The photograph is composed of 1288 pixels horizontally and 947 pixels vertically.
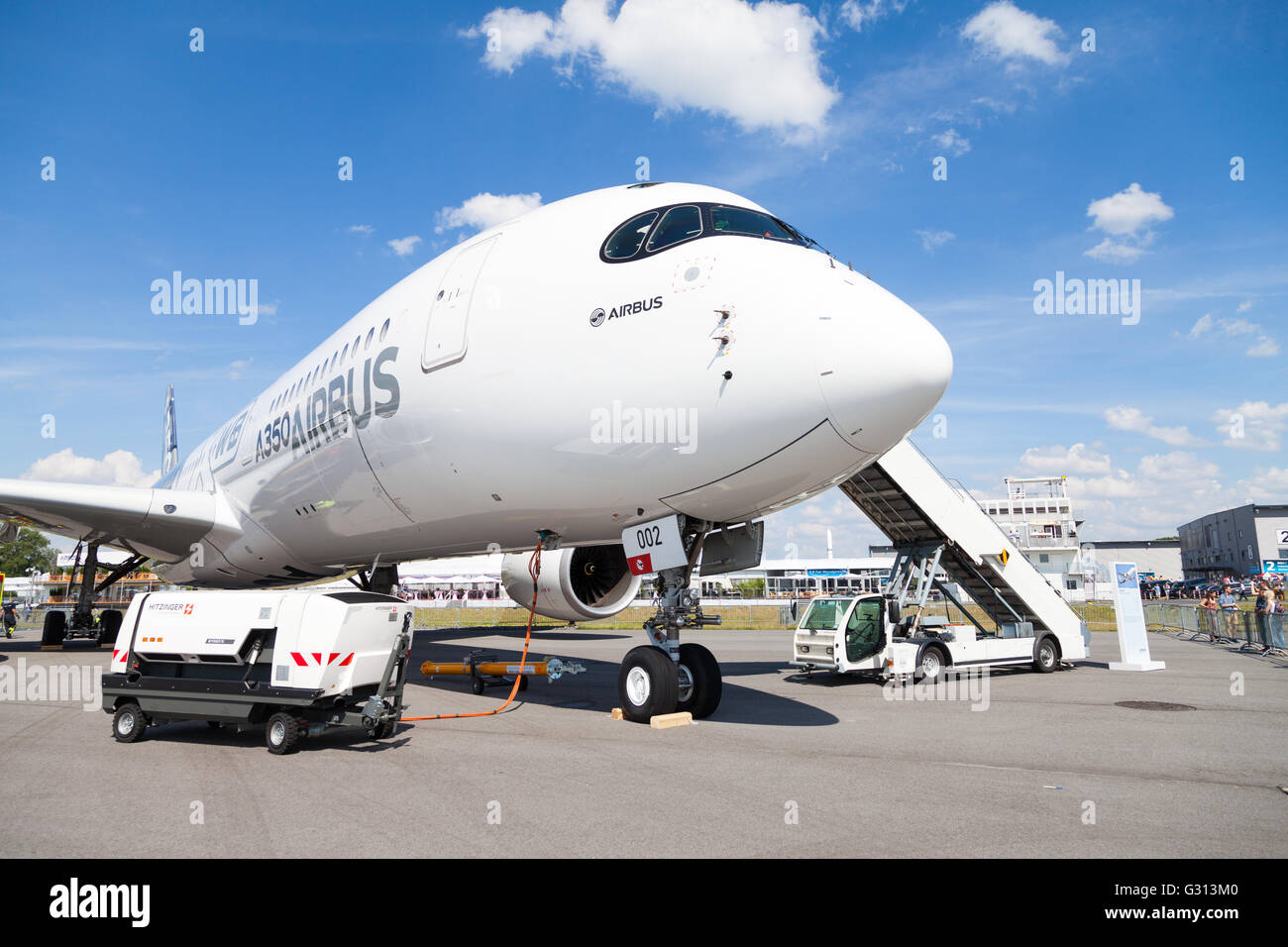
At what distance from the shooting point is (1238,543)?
7894 centimetres

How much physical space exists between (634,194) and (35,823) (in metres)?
6.76

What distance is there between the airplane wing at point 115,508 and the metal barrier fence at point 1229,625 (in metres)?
23.9

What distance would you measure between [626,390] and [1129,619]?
14.1 meters

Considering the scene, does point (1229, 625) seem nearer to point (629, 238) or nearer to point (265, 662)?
point (629, 238)

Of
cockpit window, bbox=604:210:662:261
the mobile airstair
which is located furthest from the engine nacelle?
cockpit window, bbox=604:210:662:261

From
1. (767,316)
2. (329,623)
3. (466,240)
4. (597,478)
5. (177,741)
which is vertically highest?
(466,240)

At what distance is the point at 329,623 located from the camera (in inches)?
288

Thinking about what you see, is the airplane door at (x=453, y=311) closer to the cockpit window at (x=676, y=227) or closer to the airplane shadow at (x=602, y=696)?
the cockpit window at (x=676, y=227)

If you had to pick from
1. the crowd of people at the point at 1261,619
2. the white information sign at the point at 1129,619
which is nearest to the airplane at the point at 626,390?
the white information sign at the point at 1129,619

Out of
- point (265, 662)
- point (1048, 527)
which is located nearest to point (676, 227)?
point (265, 662)

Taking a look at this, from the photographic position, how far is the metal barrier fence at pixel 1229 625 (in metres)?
19.7

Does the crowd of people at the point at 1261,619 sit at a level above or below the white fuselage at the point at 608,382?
below
